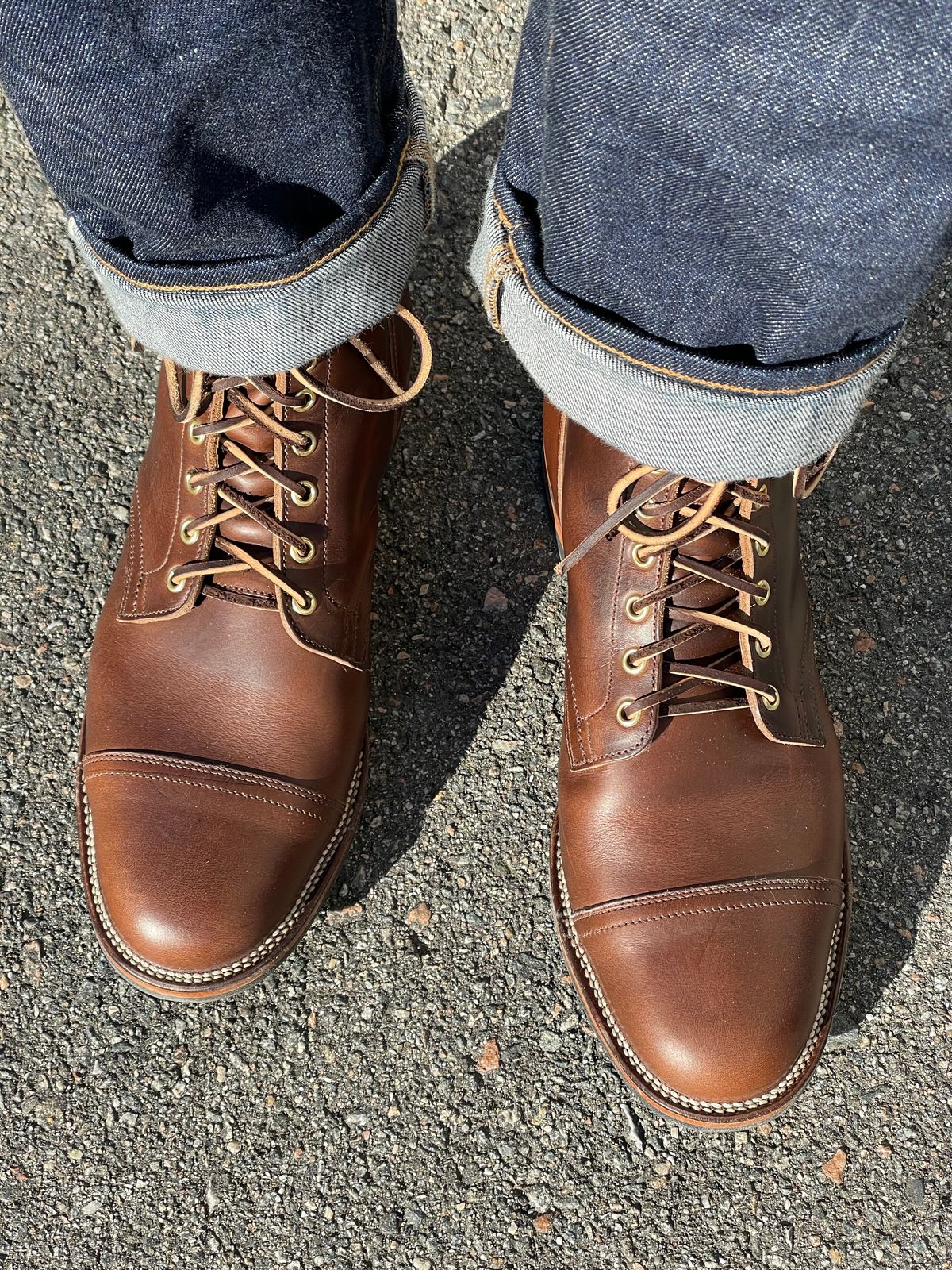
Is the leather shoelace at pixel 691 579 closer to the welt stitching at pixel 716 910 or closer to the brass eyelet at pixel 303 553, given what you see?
the welt stitching at pixel 716 910

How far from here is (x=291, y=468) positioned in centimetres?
144

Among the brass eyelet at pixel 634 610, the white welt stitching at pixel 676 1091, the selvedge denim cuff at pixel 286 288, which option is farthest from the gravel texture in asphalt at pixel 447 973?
the selvedge denim cuff at pixel 286 288

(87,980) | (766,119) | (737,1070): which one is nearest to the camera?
(766,119)

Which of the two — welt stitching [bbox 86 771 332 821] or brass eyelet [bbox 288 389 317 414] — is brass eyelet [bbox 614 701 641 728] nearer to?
welt stitching [bbox 86 771 332 821]

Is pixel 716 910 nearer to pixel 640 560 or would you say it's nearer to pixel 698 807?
pixel 698 807

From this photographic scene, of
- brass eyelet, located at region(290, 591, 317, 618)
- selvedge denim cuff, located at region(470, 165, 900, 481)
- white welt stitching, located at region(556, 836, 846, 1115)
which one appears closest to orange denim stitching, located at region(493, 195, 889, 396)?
selvedge denim cuff, located at region(470, 165, 900, 481)

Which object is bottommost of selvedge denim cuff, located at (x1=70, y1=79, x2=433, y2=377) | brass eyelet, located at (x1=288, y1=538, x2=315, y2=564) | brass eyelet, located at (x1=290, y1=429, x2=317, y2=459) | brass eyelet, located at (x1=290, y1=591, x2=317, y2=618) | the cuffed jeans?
brass eyelet, located at (x1=290, y1=591, x2=317, y2=618)

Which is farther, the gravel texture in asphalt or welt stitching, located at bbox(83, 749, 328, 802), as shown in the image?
the gravel texture in asphalt

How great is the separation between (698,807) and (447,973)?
55 cm

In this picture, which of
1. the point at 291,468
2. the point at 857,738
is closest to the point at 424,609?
the point at 291,468

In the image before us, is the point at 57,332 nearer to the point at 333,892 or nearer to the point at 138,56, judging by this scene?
the point at 138,56

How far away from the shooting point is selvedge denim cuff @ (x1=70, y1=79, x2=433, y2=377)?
1173 millimetres

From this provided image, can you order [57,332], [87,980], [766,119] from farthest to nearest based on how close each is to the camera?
[57,332]
[87,980]
[766,119]

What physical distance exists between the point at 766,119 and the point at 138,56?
2.17 feet
